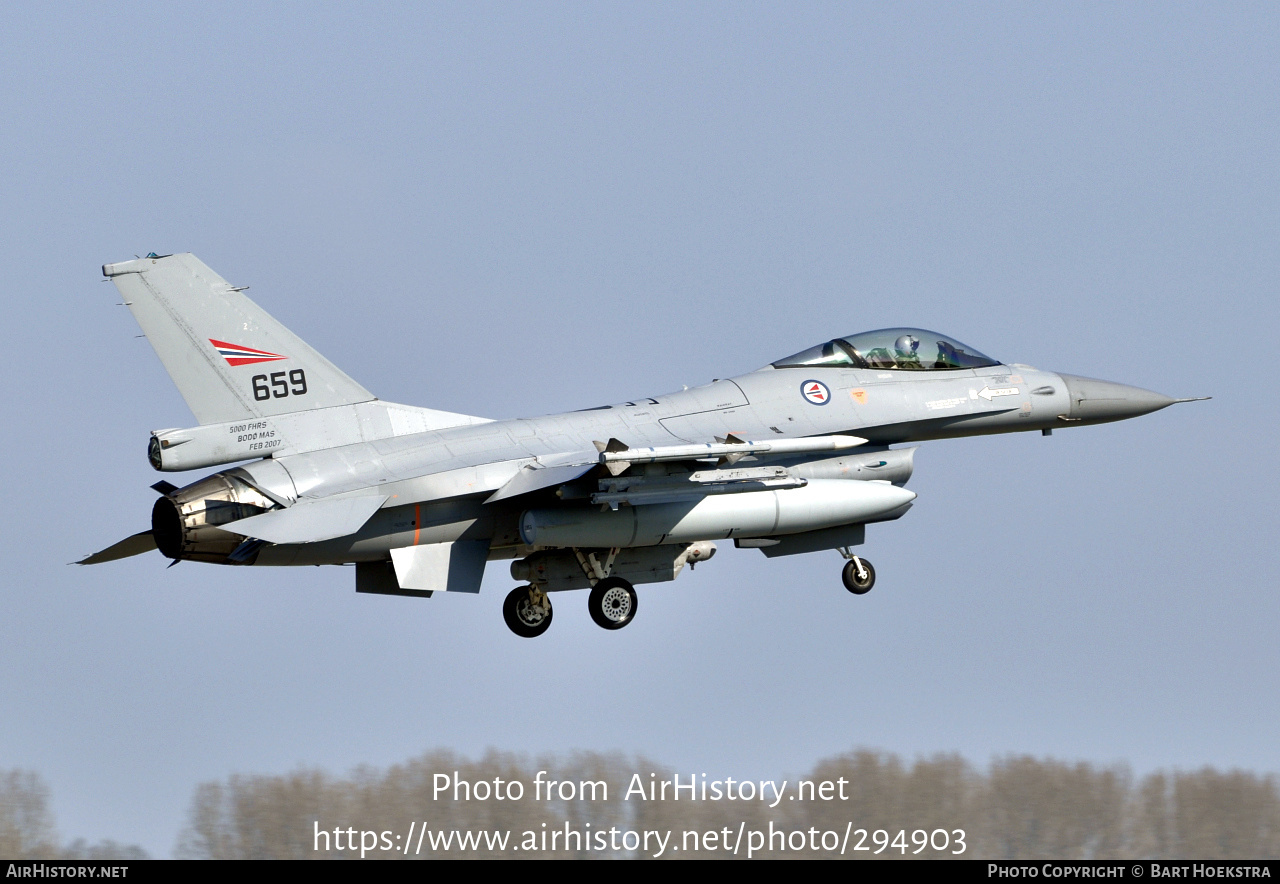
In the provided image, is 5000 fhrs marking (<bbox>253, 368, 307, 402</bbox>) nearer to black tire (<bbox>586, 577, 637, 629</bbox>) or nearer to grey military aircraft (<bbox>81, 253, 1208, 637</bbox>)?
grey military aircraft (<bbox>81, 253, 1208, 637</bbox>)

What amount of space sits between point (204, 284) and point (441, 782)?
7.19 metres

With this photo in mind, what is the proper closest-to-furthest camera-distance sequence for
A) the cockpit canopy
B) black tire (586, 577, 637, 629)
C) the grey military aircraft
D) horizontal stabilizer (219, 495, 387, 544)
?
1. horizontal stabilizer (219, 495, 387, 544)
2. the grey military aircraft
3. black tire (586, 577, 637, 629)
4. the cockpit canopy

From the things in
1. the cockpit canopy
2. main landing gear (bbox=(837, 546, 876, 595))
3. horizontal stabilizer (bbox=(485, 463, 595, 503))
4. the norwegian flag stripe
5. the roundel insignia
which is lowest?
main landing gear (bbox=(837, 546, 876, 595))

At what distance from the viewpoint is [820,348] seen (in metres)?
18.1

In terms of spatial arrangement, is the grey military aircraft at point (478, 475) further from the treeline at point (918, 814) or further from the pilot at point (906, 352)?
the treeline at point (918, 814)

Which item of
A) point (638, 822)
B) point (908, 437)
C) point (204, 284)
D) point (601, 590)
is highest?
point (204, 284)

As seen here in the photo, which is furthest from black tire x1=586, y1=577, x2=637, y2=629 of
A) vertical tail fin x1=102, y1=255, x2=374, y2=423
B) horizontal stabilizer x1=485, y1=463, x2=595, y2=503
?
vertical tail fin x1=102, y1=255, x2=374, y2=423

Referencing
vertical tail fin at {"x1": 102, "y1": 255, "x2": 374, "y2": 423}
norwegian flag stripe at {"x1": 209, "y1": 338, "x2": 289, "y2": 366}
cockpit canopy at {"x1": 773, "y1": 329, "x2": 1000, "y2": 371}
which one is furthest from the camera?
cockpit canopy at {"x1": 773, "y1": 329, "x2": 1000, "y2": 371}

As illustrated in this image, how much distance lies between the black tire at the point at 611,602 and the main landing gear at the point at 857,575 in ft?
8.05

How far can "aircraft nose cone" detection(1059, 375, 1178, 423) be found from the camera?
61.3 ft

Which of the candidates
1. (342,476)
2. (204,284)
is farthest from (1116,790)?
(204,284)

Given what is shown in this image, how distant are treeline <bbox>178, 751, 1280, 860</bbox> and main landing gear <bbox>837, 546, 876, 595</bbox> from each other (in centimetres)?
428

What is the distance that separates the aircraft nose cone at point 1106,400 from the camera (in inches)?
735
